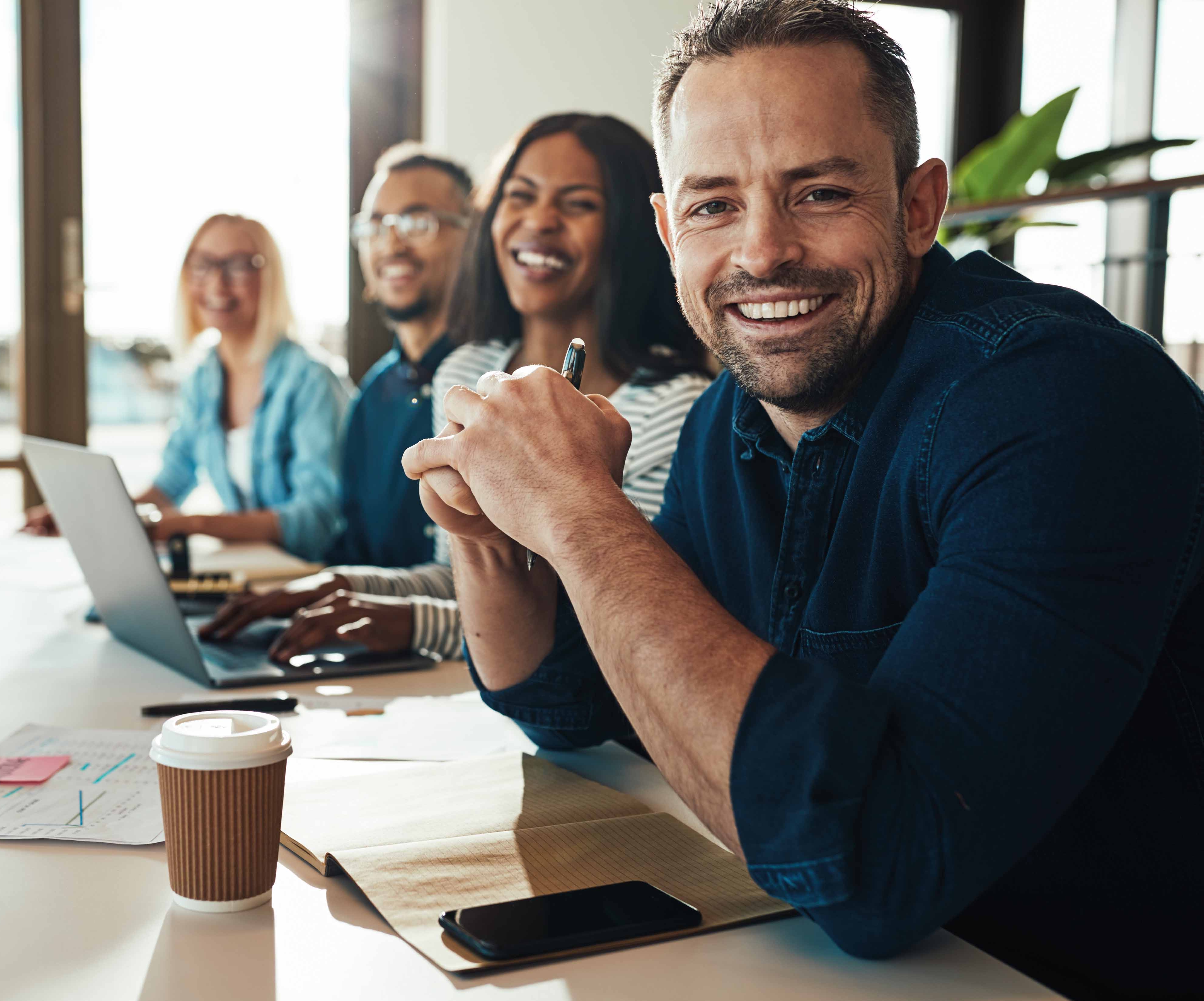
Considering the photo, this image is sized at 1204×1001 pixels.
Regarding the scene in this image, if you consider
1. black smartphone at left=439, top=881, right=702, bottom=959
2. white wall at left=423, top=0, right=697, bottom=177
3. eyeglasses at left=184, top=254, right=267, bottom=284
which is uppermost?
white wall at left=423, top=0, right=697, bottom=177

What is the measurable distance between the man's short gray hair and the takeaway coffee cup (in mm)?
637

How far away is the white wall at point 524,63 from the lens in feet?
13.3

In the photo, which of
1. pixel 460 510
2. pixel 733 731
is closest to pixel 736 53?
pixel 460 510

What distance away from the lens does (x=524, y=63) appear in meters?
4.10

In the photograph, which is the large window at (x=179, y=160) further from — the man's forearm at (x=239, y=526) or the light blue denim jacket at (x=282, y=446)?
the man's forearm at (x=239, y=526)

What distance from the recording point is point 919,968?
2.18 ft

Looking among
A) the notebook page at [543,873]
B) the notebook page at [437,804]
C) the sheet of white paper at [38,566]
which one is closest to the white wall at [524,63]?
the sheet of white paper at [38,566]

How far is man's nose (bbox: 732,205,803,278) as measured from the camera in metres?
0.95

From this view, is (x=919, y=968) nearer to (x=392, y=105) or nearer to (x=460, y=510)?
(x=460, y=510)

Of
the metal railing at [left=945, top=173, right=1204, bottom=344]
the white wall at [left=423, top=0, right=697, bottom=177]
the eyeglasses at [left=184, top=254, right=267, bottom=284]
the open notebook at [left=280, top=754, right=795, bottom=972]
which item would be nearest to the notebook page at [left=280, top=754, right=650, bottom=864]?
the open notebook at [left=280, top=754, right=795, bottom=972]

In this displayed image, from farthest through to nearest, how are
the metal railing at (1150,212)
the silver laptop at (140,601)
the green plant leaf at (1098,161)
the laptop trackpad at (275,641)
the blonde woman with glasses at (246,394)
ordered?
the green plant leaf at (1098,161), the blonde woman with glasses at (246,394), the metal railing at (1150,212), the laptop trackpad at (275,641), the silver laptop at (140,601)

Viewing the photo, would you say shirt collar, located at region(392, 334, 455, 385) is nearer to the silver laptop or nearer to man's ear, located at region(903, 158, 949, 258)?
the silver laptop

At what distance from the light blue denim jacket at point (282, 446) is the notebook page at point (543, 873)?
1907 millimetres

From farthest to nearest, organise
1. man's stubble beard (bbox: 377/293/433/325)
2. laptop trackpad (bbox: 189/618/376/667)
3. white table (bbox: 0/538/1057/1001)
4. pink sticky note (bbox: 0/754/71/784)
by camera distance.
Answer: man's stubble beard (bbox: 377/293/433/325), laptop trackpad (bbox: 189/618/376/667), pink sticky note (bbox: 0/754/71/784), white table (bbox: 0/538/1057/1001)
